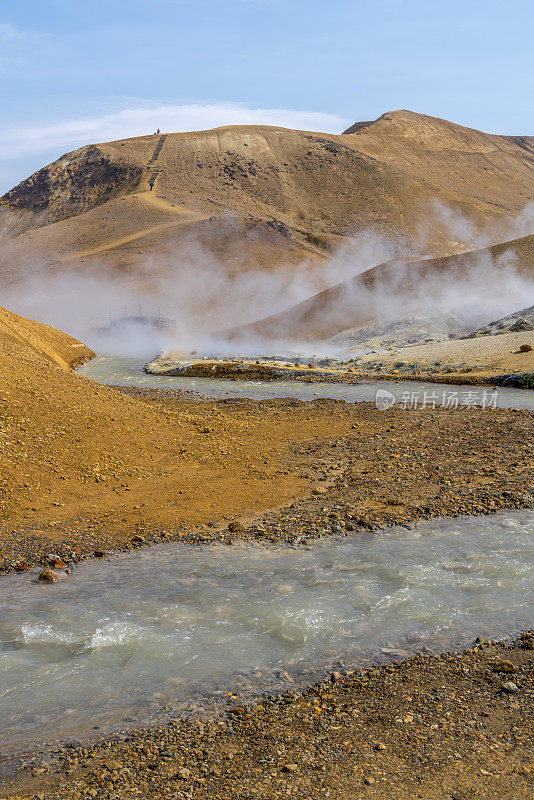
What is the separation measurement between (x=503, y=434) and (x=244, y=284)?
62.9m

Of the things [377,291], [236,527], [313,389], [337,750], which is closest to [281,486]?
[236,527]

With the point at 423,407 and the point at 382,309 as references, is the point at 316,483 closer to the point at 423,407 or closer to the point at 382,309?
the point at 423,407

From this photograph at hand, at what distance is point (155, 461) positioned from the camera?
38.4 ft

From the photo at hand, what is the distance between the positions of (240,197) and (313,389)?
77516 mm

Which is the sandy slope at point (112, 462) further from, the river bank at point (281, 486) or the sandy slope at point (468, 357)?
the sandy slope at point (468, 357)

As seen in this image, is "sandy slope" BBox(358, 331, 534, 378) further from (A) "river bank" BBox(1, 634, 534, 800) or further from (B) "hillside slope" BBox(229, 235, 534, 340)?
(A) "river bank" BBox(1, 634, 534, 800)

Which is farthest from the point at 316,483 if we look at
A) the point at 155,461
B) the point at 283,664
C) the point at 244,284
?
the point at 244,284

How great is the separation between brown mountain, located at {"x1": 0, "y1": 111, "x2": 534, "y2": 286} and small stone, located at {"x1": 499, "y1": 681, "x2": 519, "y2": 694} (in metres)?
75.8

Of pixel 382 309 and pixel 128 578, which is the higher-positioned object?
pixel 382 309

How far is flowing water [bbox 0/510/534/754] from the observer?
5.47m

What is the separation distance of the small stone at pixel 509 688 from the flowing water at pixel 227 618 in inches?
30.4

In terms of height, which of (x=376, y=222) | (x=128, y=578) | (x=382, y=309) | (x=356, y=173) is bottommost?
(x=128, y=578)

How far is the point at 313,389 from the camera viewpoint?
26000 millimetres

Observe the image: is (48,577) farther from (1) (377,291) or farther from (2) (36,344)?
(1) (377,291)
